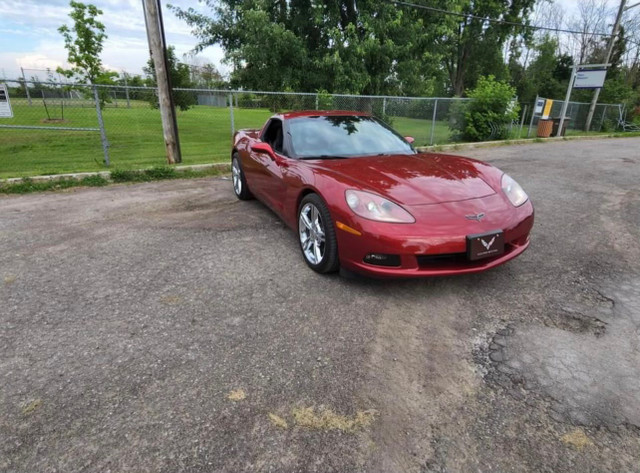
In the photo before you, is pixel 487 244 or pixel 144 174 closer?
pixel 487 244

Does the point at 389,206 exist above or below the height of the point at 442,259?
above

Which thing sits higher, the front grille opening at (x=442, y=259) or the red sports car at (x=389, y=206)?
the red sports car at (x=389, y=206)

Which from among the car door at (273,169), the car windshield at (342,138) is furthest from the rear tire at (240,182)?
the car windshield at (342,138)

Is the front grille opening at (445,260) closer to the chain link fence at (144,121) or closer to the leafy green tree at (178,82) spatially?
the chain link fence at (144,121)

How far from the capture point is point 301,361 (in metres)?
2.25

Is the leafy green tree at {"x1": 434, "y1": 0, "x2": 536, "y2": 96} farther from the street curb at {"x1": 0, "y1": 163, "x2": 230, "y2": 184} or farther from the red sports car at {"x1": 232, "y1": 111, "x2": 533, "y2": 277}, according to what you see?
the red sports car at {"x1": 232, "y1": 111, "x2": 533, "y2": 277}

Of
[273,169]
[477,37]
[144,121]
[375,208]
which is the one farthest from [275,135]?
[477,37]

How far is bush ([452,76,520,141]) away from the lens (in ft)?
42.4

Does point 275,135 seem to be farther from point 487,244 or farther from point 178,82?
point 178,82

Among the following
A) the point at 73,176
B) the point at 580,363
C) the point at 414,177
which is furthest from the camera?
the point at 73,176

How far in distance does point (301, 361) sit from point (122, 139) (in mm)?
12918

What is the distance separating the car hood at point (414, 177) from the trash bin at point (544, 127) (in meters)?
15.7

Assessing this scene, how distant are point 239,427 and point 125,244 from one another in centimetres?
287

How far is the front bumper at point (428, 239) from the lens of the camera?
269 cm
